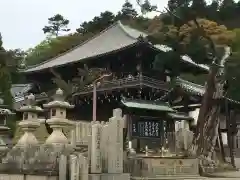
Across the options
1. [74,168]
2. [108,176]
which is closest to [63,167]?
[74,168]

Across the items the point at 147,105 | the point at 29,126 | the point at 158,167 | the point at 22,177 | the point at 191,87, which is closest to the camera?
the point at 22,177

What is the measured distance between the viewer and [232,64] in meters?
17.2

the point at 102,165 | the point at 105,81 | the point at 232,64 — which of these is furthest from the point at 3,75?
the point at 102,165

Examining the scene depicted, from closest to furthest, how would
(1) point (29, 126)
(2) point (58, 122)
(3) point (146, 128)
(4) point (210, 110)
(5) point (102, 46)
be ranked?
(2) point (58, 122), (1) point (29, 126), (4) point (210, 110), (3) point (146, 128), (5) point (102, 46)

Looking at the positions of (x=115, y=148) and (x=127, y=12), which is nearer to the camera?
(x=115, y=148)

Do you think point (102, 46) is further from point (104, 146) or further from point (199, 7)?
point (104, 146)

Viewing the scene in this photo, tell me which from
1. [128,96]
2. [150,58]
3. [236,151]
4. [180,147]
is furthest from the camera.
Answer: [236,151]

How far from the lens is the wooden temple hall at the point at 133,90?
73.2 feet

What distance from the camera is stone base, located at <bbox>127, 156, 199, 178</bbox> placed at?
1248cm

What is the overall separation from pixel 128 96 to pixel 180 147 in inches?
337

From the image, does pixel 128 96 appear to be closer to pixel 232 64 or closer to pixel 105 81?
pixel 105 81

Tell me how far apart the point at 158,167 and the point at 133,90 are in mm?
11660

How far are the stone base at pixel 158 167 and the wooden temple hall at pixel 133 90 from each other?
4.50 m

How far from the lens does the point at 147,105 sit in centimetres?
2239
